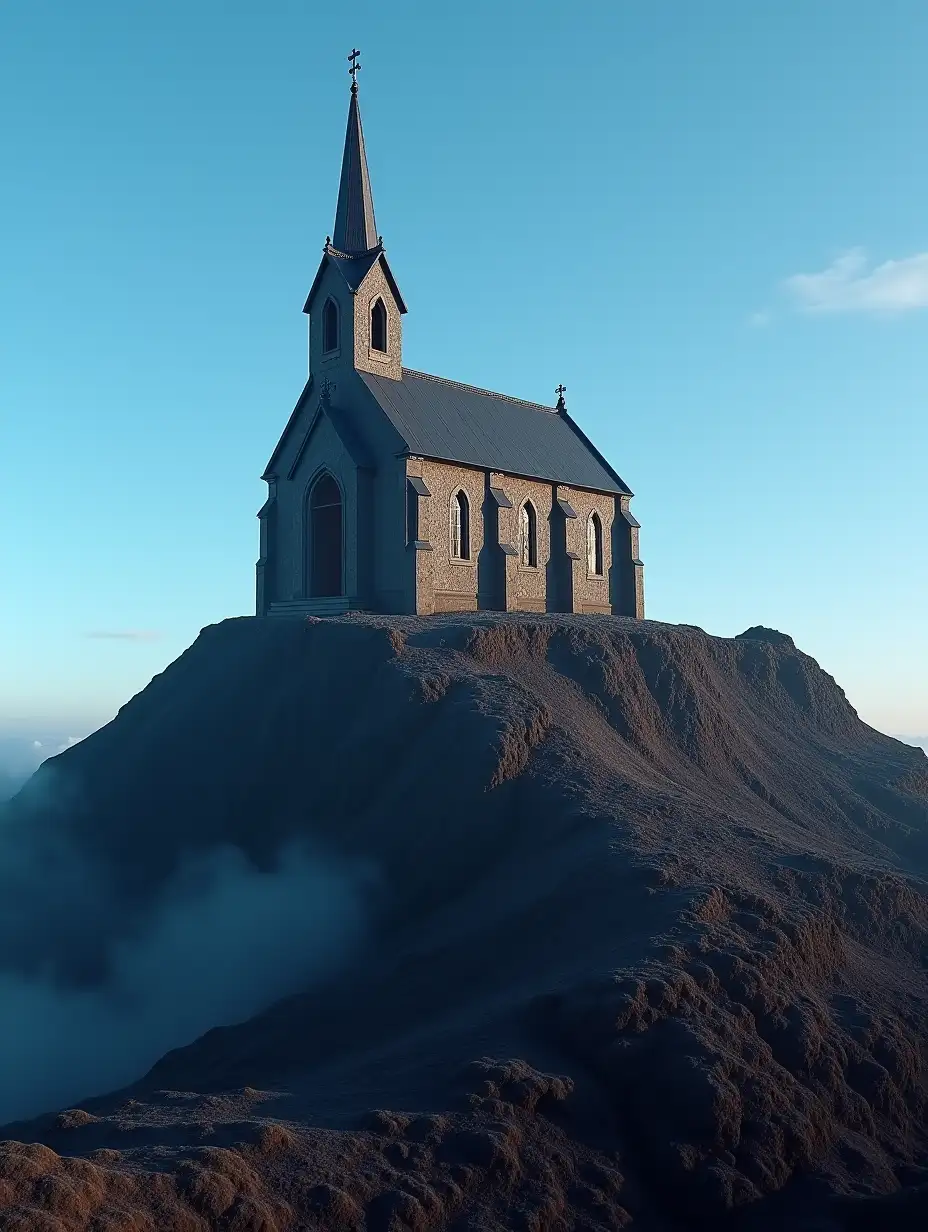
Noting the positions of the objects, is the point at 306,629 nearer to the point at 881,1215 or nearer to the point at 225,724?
the point at 225,724

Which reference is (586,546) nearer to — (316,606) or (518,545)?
(518,545)

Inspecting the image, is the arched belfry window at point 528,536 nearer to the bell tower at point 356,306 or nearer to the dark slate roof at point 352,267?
the bell tower at point 356,306

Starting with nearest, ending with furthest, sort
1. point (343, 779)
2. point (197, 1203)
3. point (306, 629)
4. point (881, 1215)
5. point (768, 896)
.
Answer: point (197, 1203) → point (881, 1215) → point (768, 896) → point (343, 779) → point (306, 629)

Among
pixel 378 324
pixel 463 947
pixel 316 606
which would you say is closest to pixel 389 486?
pixel 316 606

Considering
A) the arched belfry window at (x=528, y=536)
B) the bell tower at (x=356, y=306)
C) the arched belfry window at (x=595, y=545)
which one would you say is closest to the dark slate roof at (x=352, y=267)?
the bell tower at (x=356, y=306)

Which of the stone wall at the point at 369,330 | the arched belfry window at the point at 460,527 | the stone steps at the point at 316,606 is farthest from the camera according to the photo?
the stone wall at the point at 369,330

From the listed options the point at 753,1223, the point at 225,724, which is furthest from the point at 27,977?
the point at 753,1223
